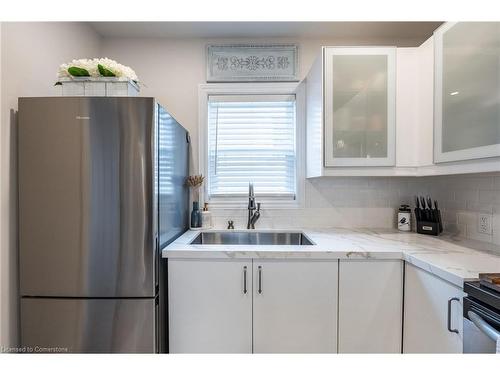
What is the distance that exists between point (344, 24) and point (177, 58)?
4.25ft

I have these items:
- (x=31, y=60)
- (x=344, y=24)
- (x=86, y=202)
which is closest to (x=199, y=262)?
(x=86, y=202)

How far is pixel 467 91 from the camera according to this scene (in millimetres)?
1236

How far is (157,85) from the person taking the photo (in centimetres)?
205

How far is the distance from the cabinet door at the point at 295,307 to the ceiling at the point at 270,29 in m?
1.68

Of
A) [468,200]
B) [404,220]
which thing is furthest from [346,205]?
[468,200]

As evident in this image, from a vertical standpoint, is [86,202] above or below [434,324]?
above

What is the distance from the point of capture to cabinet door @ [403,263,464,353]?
98 centimetres

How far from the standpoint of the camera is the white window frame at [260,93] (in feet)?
6.68

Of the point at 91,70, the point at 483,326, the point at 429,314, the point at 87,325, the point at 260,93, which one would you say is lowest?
the point at 87,325

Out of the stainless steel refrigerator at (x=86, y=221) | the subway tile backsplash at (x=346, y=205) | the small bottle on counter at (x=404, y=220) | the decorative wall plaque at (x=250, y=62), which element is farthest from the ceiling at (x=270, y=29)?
the small bottle on counter at (x=404, y=220)

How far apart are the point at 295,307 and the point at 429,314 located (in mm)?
594

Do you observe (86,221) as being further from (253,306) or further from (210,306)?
(253,306)

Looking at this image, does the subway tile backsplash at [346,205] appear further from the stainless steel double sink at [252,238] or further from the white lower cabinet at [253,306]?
the white lower cabinet at [253,306]
